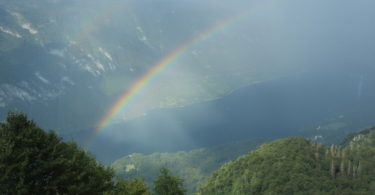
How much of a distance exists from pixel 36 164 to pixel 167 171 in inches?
1199

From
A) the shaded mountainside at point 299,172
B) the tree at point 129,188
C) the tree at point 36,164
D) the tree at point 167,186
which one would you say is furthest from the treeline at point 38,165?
the shaded mountainside at point 299,172

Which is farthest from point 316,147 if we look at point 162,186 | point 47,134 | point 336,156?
point 47,134

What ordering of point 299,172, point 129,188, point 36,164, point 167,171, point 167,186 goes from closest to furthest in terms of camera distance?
point 36,164
point 129,188
point 167,186
point 167,171
point 299,172

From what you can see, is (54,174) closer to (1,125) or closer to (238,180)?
A: (1,125)

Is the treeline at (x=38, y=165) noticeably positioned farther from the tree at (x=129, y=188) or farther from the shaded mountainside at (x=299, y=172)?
the shaded mountainside at (x=299, y=172)

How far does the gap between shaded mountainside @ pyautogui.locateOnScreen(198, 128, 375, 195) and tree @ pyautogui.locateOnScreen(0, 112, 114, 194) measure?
337 ft

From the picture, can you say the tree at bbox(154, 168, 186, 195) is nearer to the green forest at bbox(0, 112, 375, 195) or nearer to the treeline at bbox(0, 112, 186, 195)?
the green forest at bbox(0, 112, 375, 195)

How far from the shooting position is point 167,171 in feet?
194

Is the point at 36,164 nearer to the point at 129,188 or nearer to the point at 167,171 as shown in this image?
the point at 129,188

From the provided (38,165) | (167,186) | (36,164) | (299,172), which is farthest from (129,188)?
(299,172)

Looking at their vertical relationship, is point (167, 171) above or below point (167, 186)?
above

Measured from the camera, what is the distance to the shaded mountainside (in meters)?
124

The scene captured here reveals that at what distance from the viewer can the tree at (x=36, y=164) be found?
30141mm

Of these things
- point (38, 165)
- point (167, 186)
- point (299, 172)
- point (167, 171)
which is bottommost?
point (38, 165)
